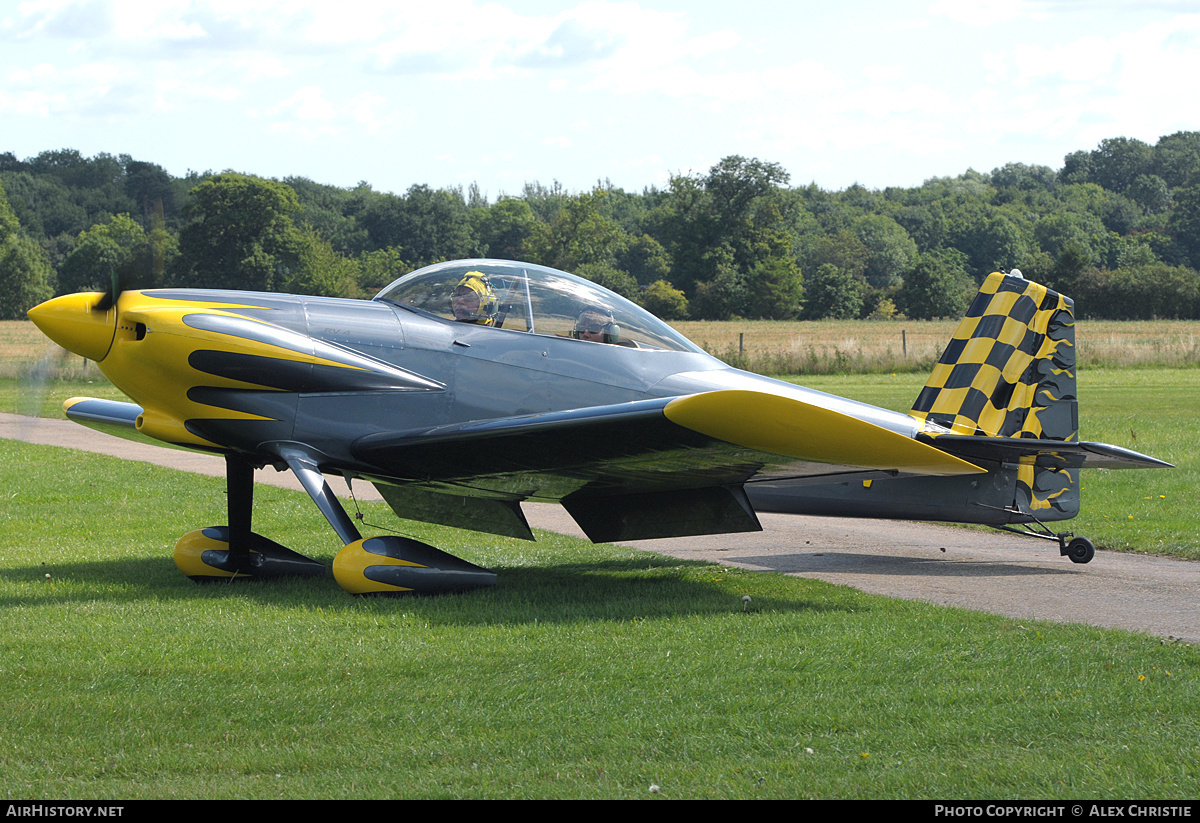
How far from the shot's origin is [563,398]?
7957 mm

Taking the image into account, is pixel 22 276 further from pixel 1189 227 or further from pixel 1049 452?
pixel 1189 227

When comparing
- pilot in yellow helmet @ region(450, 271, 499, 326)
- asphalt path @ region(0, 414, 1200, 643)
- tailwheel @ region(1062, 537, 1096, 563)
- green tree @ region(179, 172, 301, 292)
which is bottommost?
asphalt path @ region(0, 414, 1200, 643)

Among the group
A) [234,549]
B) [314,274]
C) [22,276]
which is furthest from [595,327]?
[314,274]

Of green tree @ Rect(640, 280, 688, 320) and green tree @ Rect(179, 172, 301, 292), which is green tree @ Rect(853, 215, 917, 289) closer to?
green tree @ Rect(640, 280, 688, 320)

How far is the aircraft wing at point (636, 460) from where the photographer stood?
6109mm

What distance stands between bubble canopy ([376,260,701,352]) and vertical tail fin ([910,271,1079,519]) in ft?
9.58

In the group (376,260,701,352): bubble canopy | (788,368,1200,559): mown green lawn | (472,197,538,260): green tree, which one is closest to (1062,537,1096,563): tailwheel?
(788,368,1200,559): mown green lawn

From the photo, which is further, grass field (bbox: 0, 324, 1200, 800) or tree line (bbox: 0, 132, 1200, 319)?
tree line (bbox: 0, 132, 1200, 319)

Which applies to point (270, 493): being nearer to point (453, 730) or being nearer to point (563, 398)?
point (563, 398)

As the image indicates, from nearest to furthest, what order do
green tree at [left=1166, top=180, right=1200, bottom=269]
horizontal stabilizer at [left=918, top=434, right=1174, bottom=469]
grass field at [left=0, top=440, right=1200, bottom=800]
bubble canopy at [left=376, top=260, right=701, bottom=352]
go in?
1. grass field at [left=0, top=440, right=1200, bottom=800]
2. horizontal stabilizer at [left=918, top=434, right=1174, bottom=469]
3. bubble canopy at [left=376, top=260, right=701, bottom=352]
4. green tree at [left=1166, top=180, right=1200, bottom=269]

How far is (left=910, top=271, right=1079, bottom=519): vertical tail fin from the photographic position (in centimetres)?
920

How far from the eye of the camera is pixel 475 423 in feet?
24.3

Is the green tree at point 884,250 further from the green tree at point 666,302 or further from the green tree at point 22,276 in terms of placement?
the green tree at point 22,276
